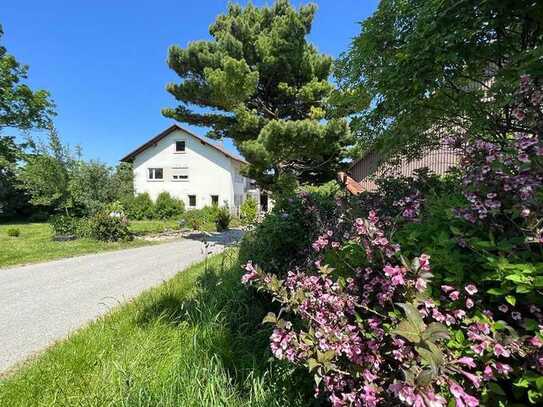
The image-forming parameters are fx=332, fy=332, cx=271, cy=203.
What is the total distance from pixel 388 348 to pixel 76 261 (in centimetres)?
1046

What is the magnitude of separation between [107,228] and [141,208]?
513 inches

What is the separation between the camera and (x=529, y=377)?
1120mm

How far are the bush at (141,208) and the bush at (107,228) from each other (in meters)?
11.6

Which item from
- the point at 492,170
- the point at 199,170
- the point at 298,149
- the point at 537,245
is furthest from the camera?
the point at 199,170

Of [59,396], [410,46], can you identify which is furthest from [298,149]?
[59,396]

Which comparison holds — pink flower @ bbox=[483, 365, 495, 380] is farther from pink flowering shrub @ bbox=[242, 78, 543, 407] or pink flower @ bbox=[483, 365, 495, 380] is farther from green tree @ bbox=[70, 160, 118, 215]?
green tree @ bbox=[70, 160, 118, 215]

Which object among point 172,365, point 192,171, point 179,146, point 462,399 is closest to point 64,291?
point 172,365

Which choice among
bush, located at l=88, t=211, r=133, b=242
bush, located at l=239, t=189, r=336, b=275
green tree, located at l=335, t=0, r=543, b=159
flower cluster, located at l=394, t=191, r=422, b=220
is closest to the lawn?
bush, located at l=88, t=211, r=133, b=242

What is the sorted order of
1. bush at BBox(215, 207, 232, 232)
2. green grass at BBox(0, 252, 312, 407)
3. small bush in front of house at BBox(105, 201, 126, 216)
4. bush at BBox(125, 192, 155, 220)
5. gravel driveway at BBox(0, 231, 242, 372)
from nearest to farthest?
green grass at BBox(0, 252, 312, 407) → gravel driveway at BBox(0, 231, 242, 372) → small bush in front of house at BBox(105, 201, 126, 216) → bush at BBox(215, 207, 232, 232) → bush at BBox(125, 192, 155, 220)

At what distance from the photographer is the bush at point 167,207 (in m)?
26.2

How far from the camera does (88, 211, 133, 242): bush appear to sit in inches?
542

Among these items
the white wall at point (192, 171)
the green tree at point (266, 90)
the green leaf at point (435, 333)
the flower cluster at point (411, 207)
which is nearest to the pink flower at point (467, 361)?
the green leaf at point (435, 333)

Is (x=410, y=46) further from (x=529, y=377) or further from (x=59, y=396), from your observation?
(x=59, y=396)

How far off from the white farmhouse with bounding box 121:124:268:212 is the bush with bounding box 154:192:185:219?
1191 millimetres
